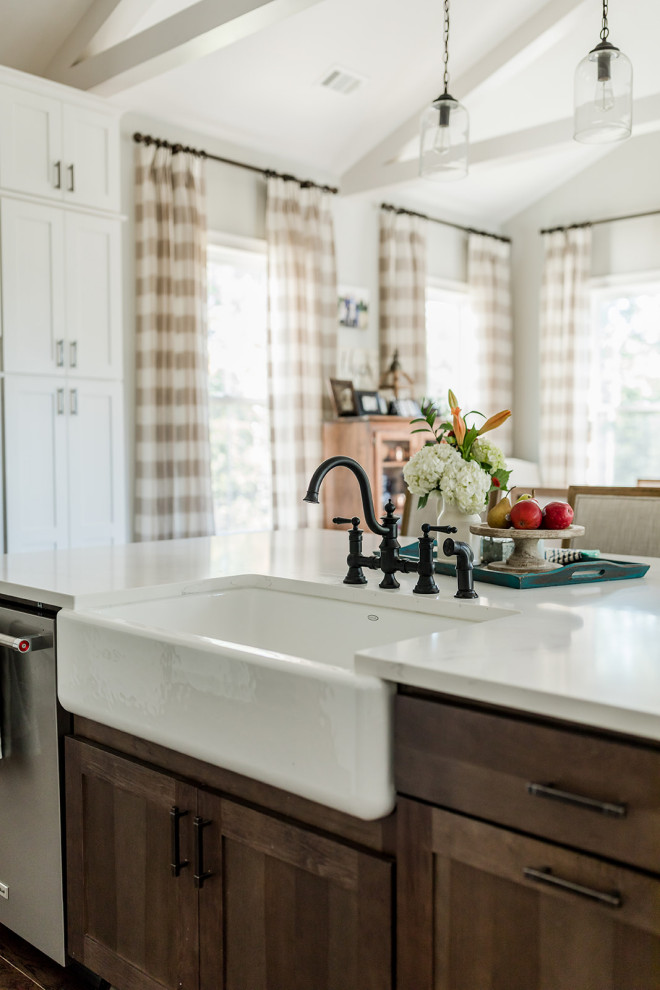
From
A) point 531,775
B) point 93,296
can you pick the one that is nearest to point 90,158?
point 93,296

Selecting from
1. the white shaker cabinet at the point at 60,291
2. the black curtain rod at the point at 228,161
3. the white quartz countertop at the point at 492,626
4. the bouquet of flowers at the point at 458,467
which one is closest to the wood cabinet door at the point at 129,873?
the white quartz countertop at the point at 492,626

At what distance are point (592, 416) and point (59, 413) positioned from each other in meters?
4.41

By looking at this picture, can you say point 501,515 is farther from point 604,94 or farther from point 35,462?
point 35,462

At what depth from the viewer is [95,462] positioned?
12.7 feet

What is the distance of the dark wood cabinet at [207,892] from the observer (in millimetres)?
1138

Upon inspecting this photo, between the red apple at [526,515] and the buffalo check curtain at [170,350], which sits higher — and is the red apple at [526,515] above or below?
below

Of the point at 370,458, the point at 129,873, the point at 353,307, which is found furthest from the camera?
the point at 353,307

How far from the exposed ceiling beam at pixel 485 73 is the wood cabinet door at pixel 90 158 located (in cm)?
208

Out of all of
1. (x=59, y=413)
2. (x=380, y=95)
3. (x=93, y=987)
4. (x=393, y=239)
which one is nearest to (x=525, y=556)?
(x=93, y=987)

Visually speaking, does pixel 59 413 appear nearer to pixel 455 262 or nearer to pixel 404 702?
pixel 404 702

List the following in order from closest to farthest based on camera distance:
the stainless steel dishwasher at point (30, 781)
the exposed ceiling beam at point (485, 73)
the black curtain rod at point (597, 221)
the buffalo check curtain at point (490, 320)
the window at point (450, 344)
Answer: the stainless steel dishwasher at point (30, 781) → the exposed ceiling beam at point (485, 73) → the black curtain rod at point (597, 221) → the window at point (450, 344) → the buffalo check curtain at point (490, 320)

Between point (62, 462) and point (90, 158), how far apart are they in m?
1.34

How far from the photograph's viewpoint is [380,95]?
514 cm

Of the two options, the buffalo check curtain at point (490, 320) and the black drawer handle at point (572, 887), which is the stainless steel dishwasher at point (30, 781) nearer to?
the black drawer handle at point (572, 887)
